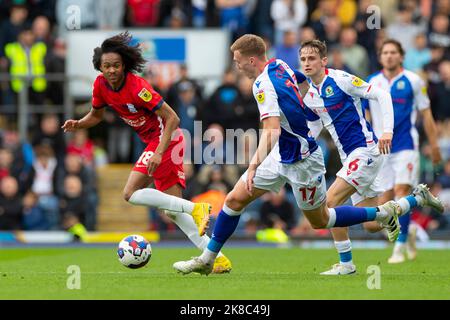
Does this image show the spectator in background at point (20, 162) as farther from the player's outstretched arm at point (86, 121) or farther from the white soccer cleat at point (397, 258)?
the white soccer cleat at point (397, 258)

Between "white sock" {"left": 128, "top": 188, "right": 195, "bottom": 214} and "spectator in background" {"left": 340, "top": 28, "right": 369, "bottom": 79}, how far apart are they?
9.95 m

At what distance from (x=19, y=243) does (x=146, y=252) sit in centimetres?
867

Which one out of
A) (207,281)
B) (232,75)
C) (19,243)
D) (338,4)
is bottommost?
(19,243)

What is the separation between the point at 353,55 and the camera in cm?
2073

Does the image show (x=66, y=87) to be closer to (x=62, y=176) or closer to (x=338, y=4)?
(x=62, y=176)

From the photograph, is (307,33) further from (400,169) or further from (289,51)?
(400,169)

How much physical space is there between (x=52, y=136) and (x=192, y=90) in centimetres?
288

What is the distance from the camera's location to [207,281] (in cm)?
1038

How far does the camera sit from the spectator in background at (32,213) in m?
20.0

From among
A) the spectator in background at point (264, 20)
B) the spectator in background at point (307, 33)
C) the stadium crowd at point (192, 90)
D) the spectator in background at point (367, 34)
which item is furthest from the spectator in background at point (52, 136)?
the spectator in background at point (367, 34)

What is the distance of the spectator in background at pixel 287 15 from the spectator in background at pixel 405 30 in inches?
69.6

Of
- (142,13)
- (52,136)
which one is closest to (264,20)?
(142,13)

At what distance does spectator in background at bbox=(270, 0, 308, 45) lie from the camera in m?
22.0
